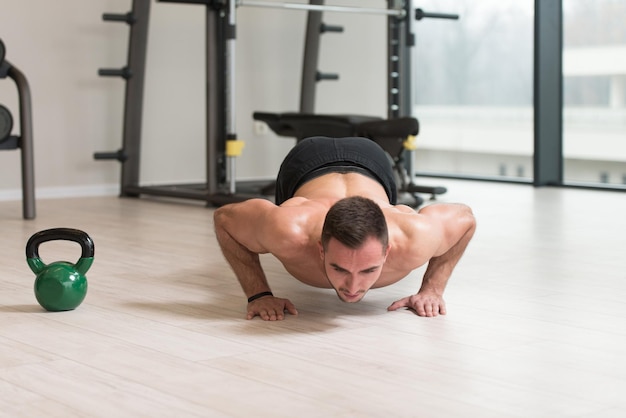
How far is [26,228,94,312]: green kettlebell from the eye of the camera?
2.47 m

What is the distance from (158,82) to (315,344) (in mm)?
4275

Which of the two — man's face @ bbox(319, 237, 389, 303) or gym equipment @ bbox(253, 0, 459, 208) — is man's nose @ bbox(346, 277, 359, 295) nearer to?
man's face @ bbox(319, 237, 389, 303)

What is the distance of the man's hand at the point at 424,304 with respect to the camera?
2465 mm

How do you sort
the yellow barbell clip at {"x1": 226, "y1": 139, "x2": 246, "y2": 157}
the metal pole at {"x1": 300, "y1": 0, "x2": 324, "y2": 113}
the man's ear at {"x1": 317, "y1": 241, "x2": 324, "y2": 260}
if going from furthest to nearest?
the metal pole at {"x1": 300, "y1": 0, "x2": 324, "y2": 113}, the yellow barbell clip at {"x1": 226, "y1": 139, "x2": 246, "y2": 157}, the man's ear at {"x1": 317, "y1": 241, "x2": 324, "y2": 260}

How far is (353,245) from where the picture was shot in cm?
207

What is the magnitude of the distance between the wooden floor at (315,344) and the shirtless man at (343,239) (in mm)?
99

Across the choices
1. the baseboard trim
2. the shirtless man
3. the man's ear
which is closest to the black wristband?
the shirtless man

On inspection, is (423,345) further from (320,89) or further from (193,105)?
(320,89)

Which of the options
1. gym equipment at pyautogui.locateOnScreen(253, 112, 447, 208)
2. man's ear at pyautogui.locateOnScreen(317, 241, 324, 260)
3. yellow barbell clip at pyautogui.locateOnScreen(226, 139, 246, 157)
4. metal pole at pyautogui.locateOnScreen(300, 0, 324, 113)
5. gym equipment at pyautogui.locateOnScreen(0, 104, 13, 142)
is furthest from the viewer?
metal pole at pyautogui.locateOnScreen(300, 0, 324, 113)

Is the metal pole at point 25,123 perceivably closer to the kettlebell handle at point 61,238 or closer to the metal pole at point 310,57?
the metal pole at point 310,57

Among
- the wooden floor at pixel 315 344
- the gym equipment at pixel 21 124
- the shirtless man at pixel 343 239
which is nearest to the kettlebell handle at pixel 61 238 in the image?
the wooden floor at pixel 315 344

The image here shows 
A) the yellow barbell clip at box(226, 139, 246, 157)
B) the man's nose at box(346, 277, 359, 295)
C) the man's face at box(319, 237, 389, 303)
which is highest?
the yellow barbell clip at box(226, 139, 246, 157)

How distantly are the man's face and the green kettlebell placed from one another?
734 millimetres

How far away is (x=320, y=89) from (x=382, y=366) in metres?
5.08
